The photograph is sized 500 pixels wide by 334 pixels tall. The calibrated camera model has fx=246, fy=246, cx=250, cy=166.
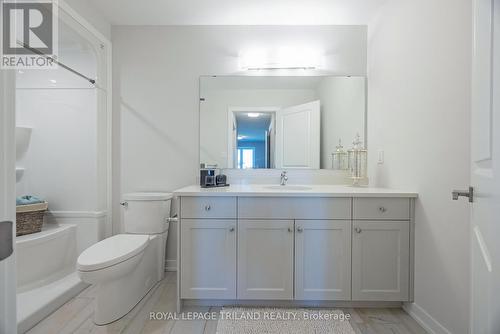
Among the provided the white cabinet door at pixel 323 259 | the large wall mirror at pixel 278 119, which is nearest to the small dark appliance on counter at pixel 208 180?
the large wall mirror at pixel 278 119

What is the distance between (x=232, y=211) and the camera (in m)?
1.68

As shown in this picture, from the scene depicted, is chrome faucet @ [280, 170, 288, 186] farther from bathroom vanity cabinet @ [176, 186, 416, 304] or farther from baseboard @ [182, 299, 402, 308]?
baseboard @ [182, 299, 402, 308]

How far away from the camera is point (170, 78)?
2330 millimetres

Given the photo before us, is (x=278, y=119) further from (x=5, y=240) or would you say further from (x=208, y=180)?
(x=5, y=240)

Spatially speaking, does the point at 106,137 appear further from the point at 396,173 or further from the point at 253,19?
the point at 396,173

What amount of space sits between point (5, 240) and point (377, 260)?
73.2 inches

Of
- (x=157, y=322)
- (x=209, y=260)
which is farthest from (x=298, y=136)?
(x=157, y=322)

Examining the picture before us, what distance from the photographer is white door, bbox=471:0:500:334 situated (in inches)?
30.1

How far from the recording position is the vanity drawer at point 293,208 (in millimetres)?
1680

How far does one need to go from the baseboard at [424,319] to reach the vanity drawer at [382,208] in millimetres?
592

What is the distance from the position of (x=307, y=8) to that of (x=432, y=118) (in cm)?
134

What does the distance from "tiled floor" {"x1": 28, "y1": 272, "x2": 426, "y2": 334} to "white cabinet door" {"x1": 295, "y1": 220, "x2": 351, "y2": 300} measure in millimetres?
203

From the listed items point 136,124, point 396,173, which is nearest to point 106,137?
point 136,124

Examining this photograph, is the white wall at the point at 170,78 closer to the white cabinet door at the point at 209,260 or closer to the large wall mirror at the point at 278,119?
the large wall mirror at the point at 278,119
